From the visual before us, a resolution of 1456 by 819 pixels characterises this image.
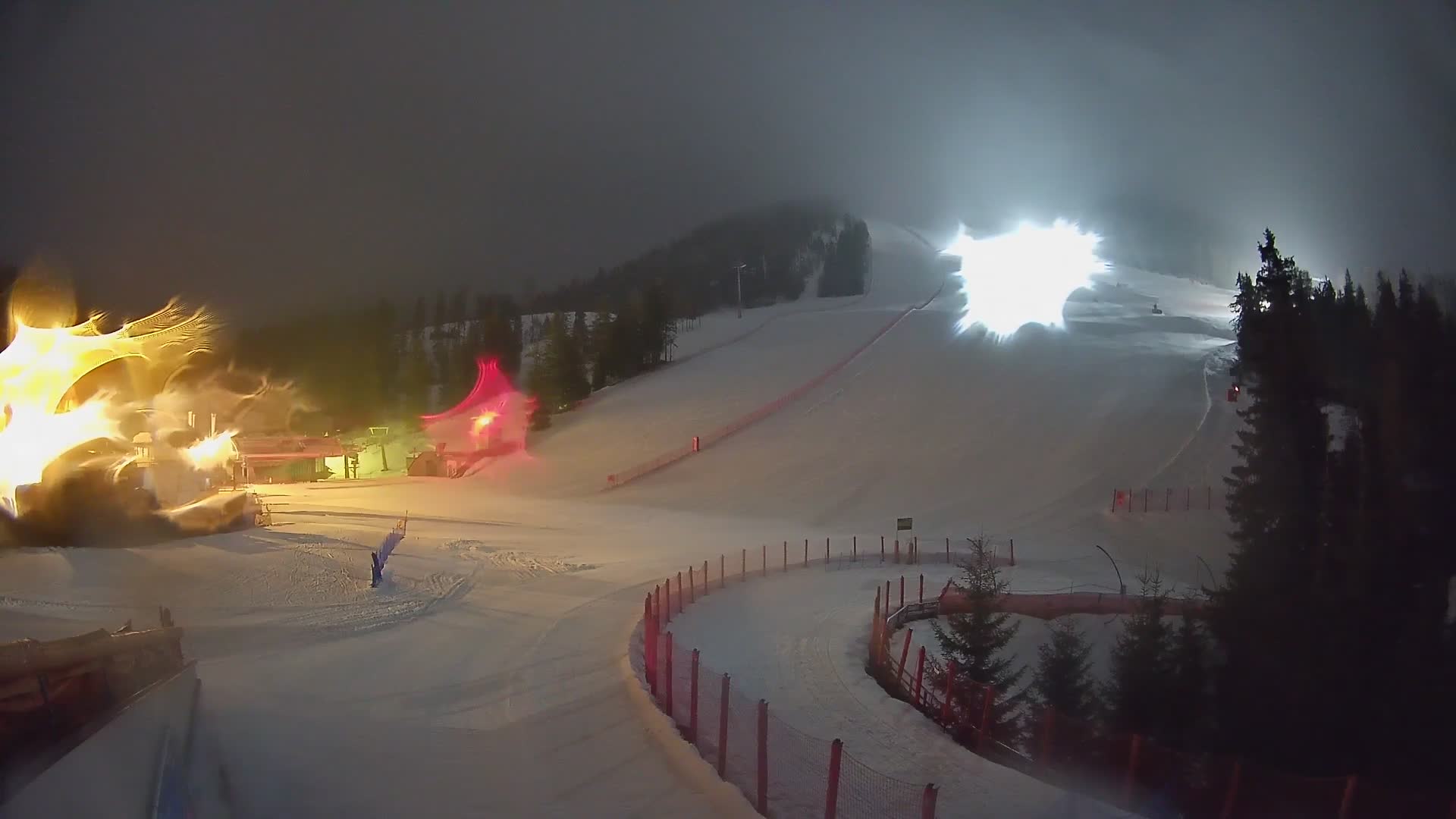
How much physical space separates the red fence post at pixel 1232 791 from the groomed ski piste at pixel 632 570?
126 cm

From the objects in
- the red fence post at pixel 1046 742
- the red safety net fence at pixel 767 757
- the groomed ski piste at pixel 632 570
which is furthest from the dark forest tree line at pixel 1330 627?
the red safety net fence at pixel 767 757

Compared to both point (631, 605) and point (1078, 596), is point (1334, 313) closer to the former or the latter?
point (1078, 596)

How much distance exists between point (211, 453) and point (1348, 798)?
2860 centimetres

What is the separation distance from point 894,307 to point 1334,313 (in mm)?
50659

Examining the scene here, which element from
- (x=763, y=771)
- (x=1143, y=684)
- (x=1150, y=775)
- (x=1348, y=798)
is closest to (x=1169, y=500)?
(x=1143, y=684)

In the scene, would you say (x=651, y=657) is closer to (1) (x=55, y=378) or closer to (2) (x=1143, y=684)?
(2) (x=1143, y=684)

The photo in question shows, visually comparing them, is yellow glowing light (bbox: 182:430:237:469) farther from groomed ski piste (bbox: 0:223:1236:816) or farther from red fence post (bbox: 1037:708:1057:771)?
red fence post (bbox: 1037:708:1057:771)

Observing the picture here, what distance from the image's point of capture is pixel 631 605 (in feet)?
51.5

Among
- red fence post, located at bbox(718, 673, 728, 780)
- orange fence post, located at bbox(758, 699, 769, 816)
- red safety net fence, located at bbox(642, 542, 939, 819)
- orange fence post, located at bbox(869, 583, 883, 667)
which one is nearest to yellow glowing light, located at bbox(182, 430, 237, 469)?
red safety net fence, located at bbox(642, 542, 939, 819)

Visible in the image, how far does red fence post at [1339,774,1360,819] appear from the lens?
20.3 feet

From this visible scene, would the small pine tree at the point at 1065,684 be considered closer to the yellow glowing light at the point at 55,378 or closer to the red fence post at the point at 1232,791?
the red fence post at the point at 1232,791

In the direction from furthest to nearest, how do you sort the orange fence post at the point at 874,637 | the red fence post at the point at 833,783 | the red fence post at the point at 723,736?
the orange fence post at the point at 874,637
the red fence post at the point at 723,736
the red fence post at the point at 833,783

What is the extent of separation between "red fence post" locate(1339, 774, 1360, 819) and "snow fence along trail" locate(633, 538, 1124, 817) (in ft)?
4.98

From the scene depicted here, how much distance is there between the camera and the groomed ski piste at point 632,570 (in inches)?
309
